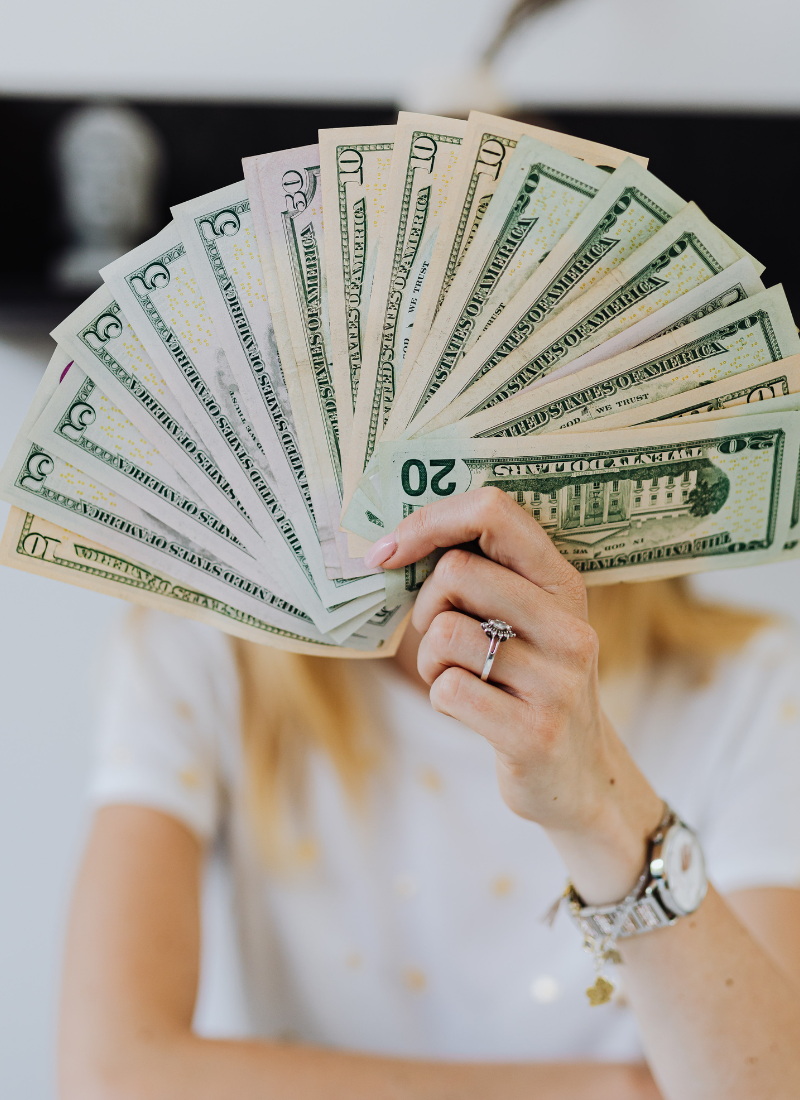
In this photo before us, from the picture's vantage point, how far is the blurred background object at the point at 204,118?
1.22 meters

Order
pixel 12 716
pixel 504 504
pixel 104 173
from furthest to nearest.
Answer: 1. pixel 12 716
2. pixel 104 173
3. pixel 504 504

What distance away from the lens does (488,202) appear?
0.49m

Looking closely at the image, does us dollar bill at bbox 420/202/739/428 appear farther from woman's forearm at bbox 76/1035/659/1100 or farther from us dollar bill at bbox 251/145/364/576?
woman's forearm at bbox 76/1035/659/1100

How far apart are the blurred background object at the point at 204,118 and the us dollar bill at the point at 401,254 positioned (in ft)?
2.80

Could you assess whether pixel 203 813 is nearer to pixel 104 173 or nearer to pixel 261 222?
pixel 261 222

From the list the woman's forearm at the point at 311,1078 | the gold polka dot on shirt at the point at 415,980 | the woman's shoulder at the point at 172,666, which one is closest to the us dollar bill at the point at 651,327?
the woman's forearm at the point at 311,1078

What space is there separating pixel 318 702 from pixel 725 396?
731 millimetres

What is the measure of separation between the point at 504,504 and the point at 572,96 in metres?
1.24

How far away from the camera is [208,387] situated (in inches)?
20.2

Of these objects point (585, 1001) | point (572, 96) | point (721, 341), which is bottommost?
point (585, 1001)

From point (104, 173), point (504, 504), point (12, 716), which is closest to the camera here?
point (504, 504)

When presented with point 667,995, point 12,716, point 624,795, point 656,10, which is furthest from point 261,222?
point 656,10

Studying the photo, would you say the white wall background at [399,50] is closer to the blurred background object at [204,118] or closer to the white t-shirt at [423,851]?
the blurred background object at [204,118]

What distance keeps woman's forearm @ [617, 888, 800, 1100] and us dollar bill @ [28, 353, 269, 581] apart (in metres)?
0.46
